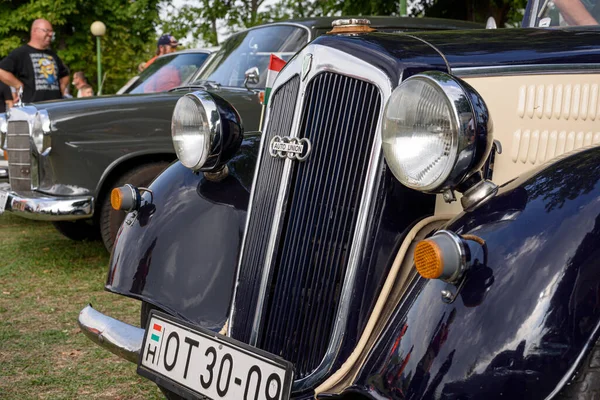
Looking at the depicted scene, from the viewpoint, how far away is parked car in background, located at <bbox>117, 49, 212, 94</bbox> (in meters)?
6.97

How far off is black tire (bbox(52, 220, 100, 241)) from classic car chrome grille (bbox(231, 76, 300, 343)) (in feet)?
15.2

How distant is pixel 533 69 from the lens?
2.20 m

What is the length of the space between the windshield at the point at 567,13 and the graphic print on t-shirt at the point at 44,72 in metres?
5.90

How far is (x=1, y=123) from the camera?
654 cm

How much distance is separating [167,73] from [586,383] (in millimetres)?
6112

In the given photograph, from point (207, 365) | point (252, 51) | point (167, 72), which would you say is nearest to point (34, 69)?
point (167, 72)

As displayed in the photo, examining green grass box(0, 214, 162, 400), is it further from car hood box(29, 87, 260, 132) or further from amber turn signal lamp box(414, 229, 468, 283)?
amber turn signal lamp box(414, 229, 468, 283)

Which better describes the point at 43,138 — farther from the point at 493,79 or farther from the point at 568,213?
the point at 568,213

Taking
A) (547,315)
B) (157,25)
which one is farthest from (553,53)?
(157,25)

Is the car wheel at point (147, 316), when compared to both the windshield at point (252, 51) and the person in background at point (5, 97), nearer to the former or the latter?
the windshield at point (252, 51)

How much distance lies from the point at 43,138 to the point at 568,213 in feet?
15.0

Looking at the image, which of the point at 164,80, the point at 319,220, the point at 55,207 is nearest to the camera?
the point at 319,220

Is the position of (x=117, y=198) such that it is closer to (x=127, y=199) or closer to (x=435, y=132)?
(x=127, y=199)

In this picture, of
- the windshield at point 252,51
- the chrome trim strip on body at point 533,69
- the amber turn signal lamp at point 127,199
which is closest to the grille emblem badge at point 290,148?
the chrome trim strip on body at point 533,69
